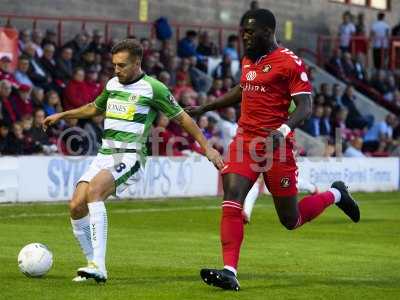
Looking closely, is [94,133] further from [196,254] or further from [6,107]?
[196,254]

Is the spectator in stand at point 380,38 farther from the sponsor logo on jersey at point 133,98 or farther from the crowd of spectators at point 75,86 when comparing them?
the sponsor logo on jersey at point 133,98

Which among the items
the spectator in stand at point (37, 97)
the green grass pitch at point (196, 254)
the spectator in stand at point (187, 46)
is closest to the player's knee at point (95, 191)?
the green grass pitch at point (196, 254)

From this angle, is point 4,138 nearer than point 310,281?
No

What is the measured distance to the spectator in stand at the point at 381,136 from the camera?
3200 cm

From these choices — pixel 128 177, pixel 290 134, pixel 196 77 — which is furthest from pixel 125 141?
pixel 196 77

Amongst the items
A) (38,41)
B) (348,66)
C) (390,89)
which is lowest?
(390,89)

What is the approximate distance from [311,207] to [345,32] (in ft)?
83.7

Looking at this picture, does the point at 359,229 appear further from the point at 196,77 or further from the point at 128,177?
the point at 196,77

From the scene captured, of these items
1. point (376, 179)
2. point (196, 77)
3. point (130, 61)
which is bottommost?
Result: point (376, 179)

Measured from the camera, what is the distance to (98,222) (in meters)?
10.6

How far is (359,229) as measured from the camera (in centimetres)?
1834

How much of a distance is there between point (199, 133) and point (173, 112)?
1.05 ft

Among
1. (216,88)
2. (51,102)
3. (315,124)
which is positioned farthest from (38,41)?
(315,124)

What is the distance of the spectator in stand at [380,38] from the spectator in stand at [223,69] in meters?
8.98
